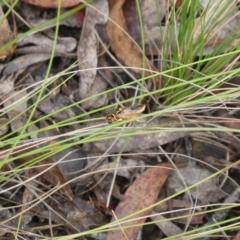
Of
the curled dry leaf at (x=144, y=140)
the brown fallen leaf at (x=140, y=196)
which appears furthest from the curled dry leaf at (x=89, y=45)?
the brown fallen leaf at (x=140, y=196)

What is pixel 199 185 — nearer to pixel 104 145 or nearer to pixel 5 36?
pixel 104 145

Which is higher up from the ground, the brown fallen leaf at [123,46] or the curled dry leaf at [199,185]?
the brown fallen leaf at [123,46]

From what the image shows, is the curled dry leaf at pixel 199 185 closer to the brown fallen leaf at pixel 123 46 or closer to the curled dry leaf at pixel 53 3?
the brown fallen leaf at pixel 123 46

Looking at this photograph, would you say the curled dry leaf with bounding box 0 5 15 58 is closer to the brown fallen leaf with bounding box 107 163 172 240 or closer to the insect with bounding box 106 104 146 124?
the insect with bounding box 106 104 146 124

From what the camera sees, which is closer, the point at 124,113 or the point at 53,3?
the point at 124,113

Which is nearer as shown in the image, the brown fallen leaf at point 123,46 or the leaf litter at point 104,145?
the leaf litter at point 104,145

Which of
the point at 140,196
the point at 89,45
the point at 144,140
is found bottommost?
the point at 140,196

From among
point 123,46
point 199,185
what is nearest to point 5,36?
point 123,46
